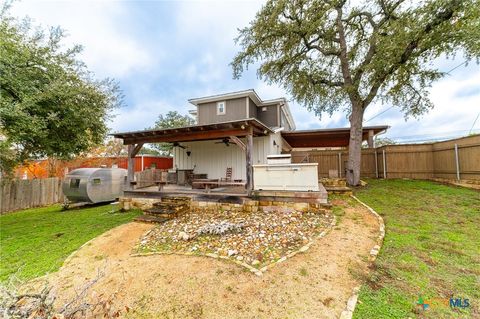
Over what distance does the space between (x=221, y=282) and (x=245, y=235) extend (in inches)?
68.3

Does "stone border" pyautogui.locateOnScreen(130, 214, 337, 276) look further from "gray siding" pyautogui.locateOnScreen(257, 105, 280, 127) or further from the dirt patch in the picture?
"gray siding" pyautogui.locateOnScreen(257, 105, 280, 127)

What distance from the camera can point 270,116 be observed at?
41.8 feet

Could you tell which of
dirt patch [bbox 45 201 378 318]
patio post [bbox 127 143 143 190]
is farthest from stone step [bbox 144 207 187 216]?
patio post [bbox 127 143 143 190]

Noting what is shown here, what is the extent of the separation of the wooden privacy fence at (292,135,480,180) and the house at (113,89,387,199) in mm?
1299

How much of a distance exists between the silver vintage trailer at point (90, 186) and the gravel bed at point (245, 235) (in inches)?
244

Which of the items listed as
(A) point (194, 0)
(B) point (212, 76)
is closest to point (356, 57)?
(A) point (194, 0)

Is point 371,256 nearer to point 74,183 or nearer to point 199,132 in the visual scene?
point 199,132

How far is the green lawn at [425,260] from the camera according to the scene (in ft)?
8.27

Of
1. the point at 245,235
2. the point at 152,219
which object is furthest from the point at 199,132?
the point at 245,235

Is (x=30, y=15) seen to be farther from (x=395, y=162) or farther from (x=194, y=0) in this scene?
(x=395, y=162)

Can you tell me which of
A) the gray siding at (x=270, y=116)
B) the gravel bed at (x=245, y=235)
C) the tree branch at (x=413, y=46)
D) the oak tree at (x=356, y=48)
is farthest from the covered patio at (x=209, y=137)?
the tree branch at (x=413, y=46)

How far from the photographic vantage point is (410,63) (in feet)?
28.0

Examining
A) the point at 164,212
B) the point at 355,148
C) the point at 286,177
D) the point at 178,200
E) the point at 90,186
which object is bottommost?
the point at 164,212

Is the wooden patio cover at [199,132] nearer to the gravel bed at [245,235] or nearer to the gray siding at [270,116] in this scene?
the gravel bed at [245,235]
